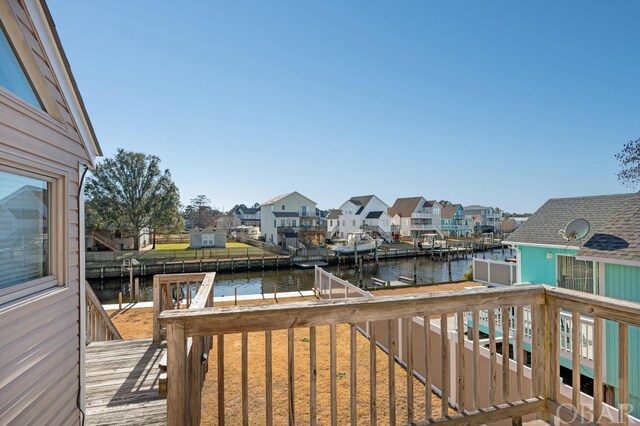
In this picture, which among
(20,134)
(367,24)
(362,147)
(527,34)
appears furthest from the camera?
(362,147)

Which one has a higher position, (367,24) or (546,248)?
(367,24)

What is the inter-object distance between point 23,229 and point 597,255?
32.6 feet

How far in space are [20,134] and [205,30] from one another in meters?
9.42

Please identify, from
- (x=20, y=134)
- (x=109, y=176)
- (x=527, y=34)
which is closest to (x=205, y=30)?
(x=20, y=134)

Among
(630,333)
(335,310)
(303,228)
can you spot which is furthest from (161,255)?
(335,310)

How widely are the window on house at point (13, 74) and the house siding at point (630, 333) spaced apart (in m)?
9.90

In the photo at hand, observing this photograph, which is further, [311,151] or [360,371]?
[311,151]

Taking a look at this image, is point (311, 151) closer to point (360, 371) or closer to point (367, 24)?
point (367, 24)

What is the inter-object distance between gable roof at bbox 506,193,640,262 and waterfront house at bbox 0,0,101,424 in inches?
372

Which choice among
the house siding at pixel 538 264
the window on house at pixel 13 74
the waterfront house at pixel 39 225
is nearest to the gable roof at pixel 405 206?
the house siding at pixel 538 264

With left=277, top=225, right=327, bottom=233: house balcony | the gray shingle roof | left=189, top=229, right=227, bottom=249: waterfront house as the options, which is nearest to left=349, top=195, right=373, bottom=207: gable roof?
left=277, top=225, right=327, bottom=233: house balcony

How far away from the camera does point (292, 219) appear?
140 feet

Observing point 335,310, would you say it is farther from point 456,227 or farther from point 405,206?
point 456,227

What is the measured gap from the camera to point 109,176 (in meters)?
33.2
